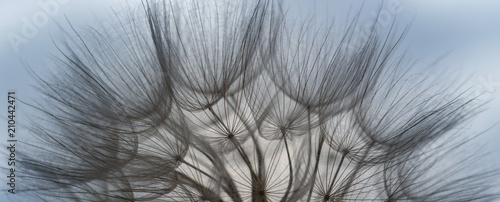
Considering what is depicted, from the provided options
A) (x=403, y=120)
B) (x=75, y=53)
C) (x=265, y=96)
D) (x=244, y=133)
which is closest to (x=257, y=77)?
(x=265, y=96)

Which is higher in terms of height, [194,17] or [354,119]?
[194,17]

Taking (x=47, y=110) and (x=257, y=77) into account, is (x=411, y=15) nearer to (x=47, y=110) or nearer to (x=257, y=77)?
(x=257, y=77)

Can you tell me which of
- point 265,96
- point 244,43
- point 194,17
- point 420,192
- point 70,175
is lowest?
point 420,192

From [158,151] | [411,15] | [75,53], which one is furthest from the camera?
[411,15]

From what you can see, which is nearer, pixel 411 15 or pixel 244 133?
pixel 244 133

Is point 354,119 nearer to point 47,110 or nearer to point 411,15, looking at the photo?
point 411,15

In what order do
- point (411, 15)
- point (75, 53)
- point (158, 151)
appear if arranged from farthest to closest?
point (411, 15) < point (75, 53) < point (158, 151)
